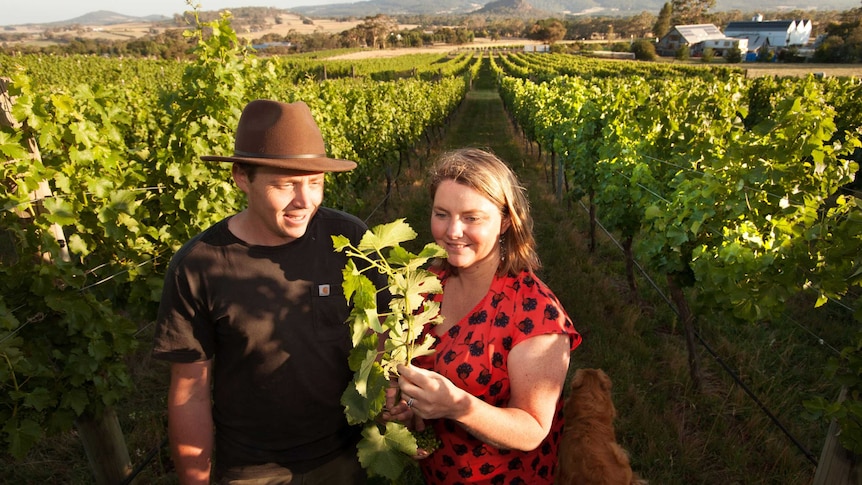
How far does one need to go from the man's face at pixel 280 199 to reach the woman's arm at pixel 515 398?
69 centimetres

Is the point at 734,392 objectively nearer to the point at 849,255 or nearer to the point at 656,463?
the point at 656,463

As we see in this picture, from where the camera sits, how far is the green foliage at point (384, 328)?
1.38 m

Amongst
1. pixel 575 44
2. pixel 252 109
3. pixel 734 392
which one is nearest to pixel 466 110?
pixel 734 392

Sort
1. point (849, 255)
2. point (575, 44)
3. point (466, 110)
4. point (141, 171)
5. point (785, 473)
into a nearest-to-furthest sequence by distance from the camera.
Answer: point (849, 255) → point (785, 473) → point (141, 171) → point (466, 110) → point (575, 44)

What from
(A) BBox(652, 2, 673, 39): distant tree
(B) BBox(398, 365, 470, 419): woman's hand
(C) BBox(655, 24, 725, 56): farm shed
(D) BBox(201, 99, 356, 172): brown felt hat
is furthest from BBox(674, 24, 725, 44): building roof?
(B) BBox(398, 365, 470, 419): woman's hand

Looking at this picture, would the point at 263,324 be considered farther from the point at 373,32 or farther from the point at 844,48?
the point at 373,32

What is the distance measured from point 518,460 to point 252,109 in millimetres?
1732

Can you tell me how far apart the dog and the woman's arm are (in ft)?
1.80

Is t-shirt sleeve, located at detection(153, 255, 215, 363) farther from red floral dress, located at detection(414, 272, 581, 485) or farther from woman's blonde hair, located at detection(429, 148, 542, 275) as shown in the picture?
woman's blonde hair, located at detection(429, 148, 542, 275)

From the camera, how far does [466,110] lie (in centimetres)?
3139

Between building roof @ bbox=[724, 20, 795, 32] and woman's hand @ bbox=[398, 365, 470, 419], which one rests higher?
building roof @ bbox=[724, 20, 795, 32]

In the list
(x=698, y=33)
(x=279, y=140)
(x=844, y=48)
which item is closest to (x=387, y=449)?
(x=279, y=140)

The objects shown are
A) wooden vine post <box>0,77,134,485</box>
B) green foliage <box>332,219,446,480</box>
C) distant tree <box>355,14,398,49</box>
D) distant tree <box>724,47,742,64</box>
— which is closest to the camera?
green foliage <box>332,219,446,480</box>

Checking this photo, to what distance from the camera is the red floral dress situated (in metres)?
1.76
